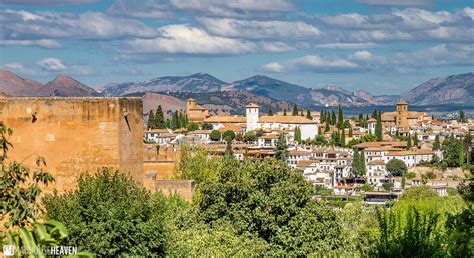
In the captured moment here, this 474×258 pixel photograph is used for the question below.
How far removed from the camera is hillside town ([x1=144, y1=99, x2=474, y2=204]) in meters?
118

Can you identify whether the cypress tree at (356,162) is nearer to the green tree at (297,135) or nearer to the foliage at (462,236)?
the green tree at (297,135)

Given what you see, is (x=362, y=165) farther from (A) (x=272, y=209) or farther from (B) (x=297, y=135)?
(A) (x=272, y=209)

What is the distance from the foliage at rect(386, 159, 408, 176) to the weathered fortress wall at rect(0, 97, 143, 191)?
388 ft

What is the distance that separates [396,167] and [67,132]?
119531 millimetres

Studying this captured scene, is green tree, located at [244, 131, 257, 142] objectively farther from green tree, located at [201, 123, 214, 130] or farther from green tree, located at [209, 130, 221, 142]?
green tree, located at [201, 123, 214, 130]

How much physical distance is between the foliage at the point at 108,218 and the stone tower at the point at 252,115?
162 meters

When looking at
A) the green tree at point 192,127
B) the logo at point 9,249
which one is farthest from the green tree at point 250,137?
the logo at point 9,249

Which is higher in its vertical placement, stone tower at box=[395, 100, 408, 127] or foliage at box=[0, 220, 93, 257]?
stone tower at box=[395, 100, 408, 127]

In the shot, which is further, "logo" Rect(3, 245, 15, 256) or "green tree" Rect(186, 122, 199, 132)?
"green tree" Rect(186, 122, 199, 132)

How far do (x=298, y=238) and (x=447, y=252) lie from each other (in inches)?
312

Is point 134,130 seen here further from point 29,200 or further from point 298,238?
point 29,200

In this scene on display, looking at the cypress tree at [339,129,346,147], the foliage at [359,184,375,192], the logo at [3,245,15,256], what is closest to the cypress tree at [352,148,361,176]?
the foliage at [359,184,375,192]

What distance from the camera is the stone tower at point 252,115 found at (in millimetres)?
177525

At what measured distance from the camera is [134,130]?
56.0 ft
